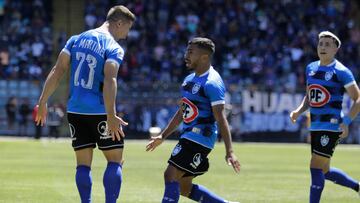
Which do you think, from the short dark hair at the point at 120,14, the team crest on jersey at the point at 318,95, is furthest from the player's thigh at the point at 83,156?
the team crest on jersey at the point at 318,95

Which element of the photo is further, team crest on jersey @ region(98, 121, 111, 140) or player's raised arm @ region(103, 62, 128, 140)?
team crest on jersey @ region(98, 121, 111, 140)

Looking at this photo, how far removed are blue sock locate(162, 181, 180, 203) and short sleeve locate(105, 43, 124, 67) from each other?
1.56m

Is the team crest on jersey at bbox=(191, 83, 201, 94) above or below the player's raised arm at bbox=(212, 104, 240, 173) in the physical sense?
above

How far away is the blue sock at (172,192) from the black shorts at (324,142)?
2.73m

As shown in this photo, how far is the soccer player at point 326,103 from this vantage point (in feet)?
40.3

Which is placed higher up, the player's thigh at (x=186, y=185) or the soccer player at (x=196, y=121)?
the soccer player at (x=196, y=121)

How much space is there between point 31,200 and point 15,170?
21.4 feet

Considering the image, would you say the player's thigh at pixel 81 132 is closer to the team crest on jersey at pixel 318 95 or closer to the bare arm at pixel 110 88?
the bare arm at pixel 110 88

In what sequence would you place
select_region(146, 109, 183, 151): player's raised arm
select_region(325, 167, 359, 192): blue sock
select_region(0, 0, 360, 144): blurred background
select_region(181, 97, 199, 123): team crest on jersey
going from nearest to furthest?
select_region(181, 97, 199, 123): team crest on jersey → select_region(146, 109, 183, 151): player's raised arm → select_region(325, 167, 359, 192): blue sock → select_region(0, 0, 360, 144): blurred background

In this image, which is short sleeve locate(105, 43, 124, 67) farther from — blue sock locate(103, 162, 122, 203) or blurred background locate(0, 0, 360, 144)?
blurred background locate(0, 0, 360, 144)

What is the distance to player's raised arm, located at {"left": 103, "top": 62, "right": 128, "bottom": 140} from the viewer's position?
10.3 meters

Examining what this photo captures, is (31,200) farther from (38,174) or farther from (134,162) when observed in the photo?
(134,162)

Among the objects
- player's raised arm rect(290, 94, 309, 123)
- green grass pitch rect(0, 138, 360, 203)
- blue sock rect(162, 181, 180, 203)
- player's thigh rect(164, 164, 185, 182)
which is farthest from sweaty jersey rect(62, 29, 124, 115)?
player's raised arm rect(290, 94, 309, 123)

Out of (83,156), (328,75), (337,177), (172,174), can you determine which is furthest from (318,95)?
(83,156)
